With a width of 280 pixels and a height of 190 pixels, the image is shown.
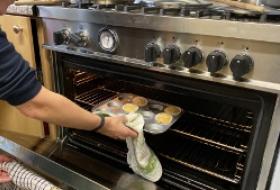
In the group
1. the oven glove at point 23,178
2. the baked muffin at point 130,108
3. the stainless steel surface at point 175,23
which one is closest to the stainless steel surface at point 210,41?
the stainless steel surface at point 175,23

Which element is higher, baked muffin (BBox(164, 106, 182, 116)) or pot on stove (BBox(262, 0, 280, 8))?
pot on stove (BBox(262, 0, 280, 8))

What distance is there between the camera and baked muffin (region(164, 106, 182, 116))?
0.99 m

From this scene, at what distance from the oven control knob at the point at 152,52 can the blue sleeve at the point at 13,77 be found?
0.30m

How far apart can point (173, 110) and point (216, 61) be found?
1.19 feet

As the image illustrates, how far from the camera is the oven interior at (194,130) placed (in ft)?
2.39

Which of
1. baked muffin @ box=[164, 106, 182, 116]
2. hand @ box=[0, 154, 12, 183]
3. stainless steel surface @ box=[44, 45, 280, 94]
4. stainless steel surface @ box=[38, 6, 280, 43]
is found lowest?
hand @ box=[0, 154, 12, 183]

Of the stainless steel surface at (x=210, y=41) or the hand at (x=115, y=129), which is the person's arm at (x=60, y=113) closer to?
the hand at (x=115, y=129)

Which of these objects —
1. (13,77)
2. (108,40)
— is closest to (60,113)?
(13,77)

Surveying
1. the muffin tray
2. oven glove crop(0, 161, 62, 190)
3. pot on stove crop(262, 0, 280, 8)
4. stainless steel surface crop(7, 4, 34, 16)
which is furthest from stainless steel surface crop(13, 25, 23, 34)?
pot on stove crop(262, 0, 280, 8)

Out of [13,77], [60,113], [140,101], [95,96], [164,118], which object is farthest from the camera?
[95,96]

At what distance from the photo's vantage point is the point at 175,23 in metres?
0.72

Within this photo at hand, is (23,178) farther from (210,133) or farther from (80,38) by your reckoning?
(210,133)

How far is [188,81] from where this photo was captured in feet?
2.56

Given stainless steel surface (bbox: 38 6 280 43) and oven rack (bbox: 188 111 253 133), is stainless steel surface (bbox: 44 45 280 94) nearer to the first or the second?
stainless steel surface (bbox: 38 6 280 43)
